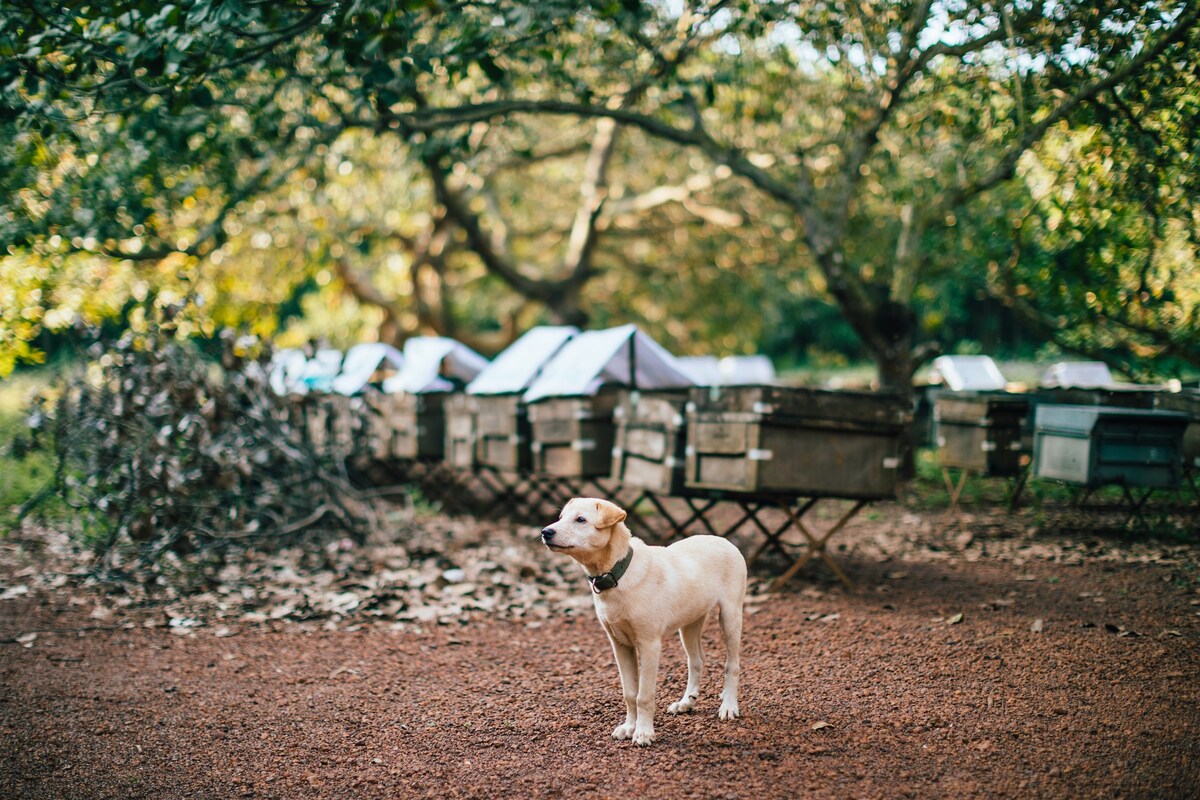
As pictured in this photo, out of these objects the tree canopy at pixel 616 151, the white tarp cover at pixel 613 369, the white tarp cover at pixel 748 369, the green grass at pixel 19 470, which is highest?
the tree canopy at pixel 616 151

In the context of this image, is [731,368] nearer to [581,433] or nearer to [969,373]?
[969,373]

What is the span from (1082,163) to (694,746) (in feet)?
23.7

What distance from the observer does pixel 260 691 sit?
210 inches

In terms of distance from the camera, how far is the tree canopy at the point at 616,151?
7047 mm

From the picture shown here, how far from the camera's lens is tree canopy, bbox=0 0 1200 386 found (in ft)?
23.1

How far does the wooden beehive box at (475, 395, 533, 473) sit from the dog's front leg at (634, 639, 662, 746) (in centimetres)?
592

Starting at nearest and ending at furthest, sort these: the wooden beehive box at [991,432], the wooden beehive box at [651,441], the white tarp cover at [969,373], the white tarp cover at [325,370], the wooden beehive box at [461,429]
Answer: the wooden beehive box at [651,441], the wooden beehive box at [991,432], the wooden beehive box at [461,429], the white tarp cover at [325,370], the white tarp cover at [969,373]

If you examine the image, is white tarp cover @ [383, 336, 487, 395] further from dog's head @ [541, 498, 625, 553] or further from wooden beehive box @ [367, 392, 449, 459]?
dog's head @ [541, 498, 625, 553]

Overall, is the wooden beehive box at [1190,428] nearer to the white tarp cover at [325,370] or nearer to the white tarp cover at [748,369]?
the white tarp cover at [325,370]

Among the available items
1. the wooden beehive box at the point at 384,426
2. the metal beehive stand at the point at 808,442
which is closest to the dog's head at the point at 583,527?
the metal beehive stand at the point at 808,442

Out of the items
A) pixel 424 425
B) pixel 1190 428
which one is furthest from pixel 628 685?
pixel 424 425

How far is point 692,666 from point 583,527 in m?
1.25

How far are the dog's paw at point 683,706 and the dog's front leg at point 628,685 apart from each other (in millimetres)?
365

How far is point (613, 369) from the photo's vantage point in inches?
363
